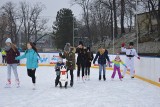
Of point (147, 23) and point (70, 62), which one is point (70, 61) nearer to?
point (70, 62)

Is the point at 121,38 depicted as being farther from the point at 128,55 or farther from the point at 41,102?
the point at 41,102

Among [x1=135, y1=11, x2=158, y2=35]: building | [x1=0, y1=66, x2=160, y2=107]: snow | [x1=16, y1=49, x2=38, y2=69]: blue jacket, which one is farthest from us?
[x1=135, y1=11, x2=158, y2=35]: building

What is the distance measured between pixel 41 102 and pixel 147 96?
294cm

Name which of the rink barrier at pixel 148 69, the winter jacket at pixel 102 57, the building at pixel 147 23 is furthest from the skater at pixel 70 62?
the building at pixel 147 23

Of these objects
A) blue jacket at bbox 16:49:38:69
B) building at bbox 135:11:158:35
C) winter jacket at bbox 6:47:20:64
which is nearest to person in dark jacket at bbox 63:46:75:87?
blue jacket at bbox 16:49:38:69

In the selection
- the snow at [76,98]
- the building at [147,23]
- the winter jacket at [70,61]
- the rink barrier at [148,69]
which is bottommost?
the snow at [76,98]

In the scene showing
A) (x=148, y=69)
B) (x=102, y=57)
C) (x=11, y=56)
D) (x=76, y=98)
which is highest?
(x=11, y=56)

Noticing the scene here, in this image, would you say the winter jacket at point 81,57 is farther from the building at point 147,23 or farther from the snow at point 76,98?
the building at point 147,23

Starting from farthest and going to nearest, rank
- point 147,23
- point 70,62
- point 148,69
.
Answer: point 147,23 < point 148,69 < point 70,62

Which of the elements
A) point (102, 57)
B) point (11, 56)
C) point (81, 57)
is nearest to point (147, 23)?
point (102, 57)

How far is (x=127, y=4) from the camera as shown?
1502 inches

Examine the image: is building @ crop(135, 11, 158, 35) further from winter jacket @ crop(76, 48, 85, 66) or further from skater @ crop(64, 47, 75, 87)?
skater @ crop(64, 47, 75, 87)

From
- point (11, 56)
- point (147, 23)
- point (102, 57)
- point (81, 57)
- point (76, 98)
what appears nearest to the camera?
point (76, 98)

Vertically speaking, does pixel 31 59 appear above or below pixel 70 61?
above
